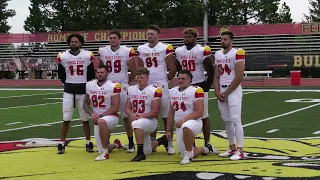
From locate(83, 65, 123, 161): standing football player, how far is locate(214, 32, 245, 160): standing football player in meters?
1.48

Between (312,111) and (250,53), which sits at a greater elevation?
(250,53)

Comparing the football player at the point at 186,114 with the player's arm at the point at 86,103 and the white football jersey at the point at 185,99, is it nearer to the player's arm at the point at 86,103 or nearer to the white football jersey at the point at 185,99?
the white football jersey at the point at 185,99

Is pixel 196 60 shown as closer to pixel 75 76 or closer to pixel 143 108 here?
pixel 143 108

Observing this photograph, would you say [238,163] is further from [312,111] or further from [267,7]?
[267,7]

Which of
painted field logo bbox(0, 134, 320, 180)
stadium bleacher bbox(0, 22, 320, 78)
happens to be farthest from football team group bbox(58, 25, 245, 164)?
stadium bleacher bbox(0, 22, 320, 78)

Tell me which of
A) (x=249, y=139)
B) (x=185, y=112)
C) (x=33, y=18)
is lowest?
(x=249, y=139)

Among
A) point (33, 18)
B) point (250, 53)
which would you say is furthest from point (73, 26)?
point (250, 53)

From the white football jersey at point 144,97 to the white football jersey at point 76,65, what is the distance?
998mm

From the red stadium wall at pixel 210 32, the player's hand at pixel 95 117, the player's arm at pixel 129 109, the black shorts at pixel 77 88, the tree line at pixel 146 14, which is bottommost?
the player's hand at pixel 95 117

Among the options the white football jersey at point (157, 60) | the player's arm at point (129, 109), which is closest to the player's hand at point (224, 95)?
the white football jersey at point (157, 60)

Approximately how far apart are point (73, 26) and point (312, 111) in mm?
37973

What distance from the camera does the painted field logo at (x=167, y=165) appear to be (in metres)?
5.40

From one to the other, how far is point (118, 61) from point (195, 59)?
1.20 meters

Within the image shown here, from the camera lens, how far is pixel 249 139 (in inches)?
321
